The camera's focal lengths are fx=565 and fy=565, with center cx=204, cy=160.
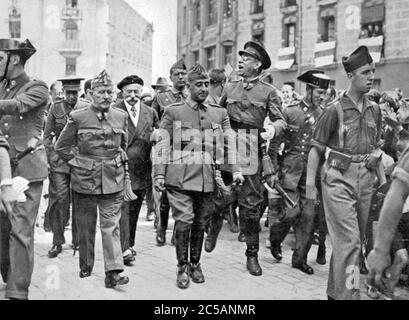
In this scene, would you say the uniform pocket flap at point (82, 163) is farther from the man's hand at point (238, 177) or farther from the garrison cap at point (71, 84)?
the garrison cap at point (71, 84)

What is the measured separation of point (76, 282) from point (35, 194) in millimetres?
1263

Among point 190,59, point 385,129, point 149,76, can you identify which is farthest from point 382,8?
point 149,76

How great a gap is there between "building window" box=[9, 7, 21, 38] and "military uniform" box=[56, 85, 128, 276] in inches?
1786

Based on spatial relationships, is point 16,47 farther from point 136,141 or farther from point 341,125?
point 341,125

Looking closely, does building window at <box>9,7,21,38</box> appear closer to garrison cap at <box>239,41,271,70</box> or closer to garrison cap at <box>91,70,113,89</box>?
garrison cap at <box>239,41,271,70</box>

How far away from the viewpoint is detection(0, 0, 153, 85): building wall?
159ft

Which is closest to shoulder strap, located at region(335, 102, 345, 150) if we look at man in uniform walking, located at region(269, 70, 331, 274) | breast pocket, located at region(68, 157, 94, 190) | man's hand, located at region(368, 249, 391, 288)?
man in uniform walking, located at region(269, 70, 331, 274)

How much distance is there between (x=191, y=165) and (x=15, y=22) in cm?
4691

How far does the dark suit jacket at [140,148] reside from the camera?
7.56 metres

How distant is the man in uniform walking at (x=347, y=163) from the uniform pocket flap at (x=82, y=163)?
2362mm

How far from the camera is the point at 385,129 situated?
737 centimetres

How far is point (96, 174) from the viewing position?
20.2 feet

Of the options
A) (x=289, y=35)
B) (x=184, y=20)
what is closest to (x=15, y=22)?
(x=184, y=20)
